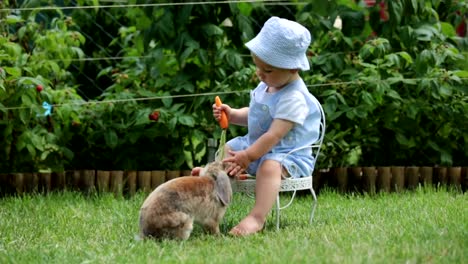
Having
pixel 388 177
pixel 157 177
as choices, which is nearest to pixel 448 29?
pixel 388 177

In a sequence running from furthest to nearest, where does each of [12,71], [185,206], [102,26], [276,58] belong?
[102,26]
[12,71]
[276,58]
[185,206]

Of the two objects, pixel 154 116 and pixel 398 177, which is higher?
pixel 154 116

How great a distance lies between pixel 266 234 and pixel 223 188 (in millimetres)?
326

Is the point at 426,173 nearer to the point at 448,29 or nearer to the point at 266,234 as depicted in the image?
the point at 448,29

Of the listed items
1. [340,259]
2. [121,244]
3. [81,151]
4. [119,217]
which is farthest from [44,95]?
[340,259]

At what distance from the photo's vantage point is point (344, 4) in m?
6.04

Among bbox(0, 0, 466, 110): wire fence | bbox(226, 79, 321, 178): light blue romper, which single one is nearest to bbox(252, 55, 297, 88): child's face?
bbox(226, 79, 321, 178): light blue romper

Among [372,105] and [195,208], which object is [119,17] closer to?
[372,105]

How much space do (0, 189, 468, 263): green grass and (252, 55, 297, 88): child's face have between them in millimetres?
729

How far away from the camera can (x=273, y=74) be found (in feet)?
14.0

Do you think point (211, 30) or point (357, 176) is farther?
point (357, 176)

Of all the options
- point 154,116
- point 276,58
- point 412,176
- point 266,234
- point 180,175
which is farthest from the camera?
point 412,176

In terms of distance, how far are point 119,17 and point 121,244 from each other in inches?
137

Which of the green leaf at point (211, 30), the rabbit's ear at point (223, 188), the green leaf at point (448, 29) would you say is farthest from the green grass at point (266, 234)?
the green leaf at point (448, 29)
